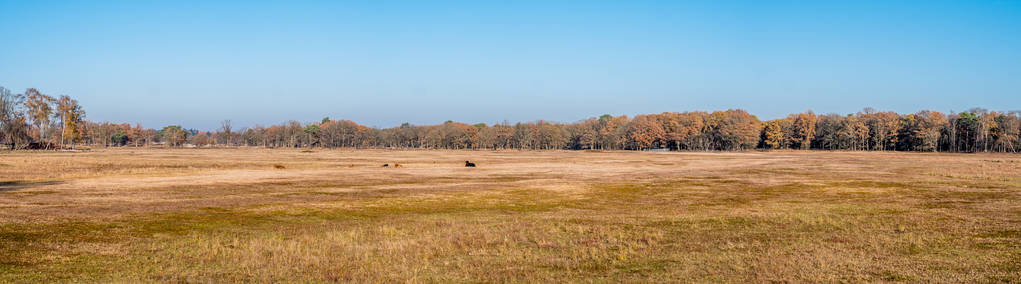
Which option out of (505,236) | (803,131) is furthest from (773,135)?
(505,236)

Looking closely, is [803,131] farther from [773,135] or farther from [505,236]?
[505,236]

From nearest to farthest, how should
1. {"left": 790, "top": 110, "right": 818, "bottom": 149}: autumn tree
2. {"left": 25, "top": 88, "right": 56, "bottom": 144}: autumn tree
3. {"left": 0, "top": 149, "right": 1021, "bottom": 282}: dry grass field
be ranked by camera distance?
{"left": 0, "top": 149, "right": 1021, "bottom": 282}: dry grass field
{"left": 25, "top": 88, "right": 56, "bottom": 144}: autumn tree
{"left": 790, "top": 110, "right": 818, "bottom": 149}: autumn tree

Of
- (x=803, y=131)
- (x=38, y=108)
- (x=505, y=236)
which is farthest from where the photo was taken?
(x=803, y=131)

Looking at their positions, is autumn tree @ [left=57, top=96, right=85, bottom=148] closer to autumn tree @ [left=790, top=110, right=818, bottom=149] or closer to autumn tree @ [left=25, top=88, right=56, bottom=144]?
autumn tree @ [left=25, top=88, right=56, bottom=144]

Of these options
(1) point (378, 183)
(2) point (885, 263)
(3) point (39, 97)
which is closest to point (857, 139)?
(1) point (378, 183)

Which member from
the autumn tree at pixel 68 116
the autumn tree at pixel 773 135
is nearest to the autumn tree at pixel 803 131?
the autumn tree at pixel 773 135

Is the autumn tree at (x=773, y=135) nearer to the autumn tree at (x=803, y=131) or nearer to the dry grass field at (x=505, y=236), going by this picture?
the autumn tree at (x=803, y=131)

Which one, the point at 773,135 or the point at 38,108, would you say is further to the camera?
the point at 773,135

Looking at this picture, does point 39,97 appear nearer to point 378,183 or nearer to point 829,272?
point 378,183

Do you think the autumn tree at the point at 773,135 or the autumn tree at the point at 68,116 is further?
the autumn tree at the point at 773,135

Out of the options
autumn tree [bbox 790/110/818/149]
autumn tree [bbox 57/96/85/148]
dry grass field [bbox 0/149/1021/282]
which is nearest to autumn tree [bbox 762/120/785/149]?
autumn tree [bbox 790/110/818/149]

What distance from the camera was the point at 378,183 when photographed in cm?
4000

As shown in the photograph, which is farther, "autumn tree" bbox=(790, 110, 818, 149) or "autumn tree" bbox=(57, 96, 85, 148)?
"autumn tree" bbox=(790, 110, 818, 149)

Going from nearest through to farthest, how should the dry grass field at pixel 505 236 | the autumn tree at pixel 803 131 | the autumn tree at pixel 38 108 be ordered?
the dry grass field at pixel 505 236, the autumn tree at pixel 38 108, the autumn tree at pixel 803 131
